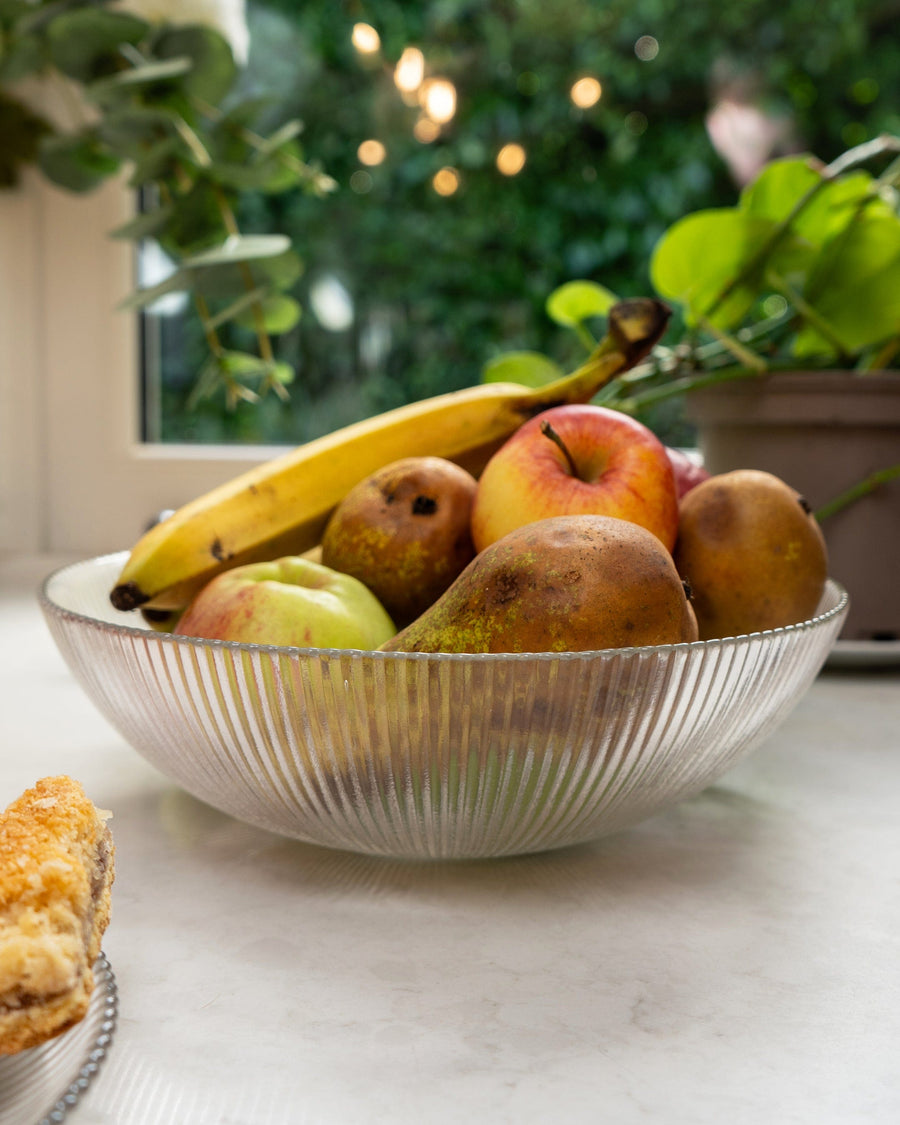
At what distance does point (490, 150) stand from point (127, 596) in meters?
0.85

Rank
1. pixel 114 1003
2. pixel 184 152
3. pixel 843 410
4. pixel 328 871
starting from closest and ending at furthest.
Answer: pixel 114 1003 < pixel 328 871 < pixel 843 410 < pixel 184 152

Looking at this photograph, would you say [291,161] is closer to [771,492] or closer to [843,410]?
[843,410]

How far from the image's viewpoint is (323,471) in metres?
0.62

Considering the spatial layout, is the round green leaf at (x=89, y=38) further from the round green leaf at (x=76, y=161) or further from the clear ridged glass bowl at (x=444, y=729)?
the clear ridged glass bowl at (x=444, y=729)

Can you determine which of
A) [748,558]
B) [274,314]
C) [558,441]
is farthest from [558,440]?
[274,314]

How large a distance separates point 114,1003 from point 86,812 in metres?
0.05

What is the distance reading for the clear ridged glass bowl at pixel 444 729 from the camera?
1.17 feet

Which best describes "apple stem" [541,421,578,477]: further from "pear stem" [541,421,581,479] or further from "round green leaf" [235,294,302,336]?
"round green leaf" [235,294,302,336]

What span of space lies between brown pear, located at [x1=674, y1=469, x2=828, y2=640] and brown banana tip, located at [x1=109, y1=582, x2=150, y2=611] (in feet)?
0.87

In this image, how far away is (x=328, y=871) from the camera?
1.39 feet

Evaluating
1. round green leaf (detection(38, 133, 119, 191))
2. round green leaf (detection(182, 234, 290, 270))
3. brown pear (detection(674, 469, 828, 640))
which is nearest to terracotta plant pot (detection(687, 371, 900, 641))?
brown pear (detection(674, 469, 828, 640))

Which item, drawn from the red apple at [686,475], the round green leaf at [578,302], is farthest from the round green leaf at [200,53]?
the red apple at [686,475]

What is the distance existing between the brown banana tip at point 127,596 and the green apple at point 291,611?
46 millimetres

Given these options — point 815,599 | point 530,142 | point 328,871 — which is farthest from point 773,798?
point 530,142
